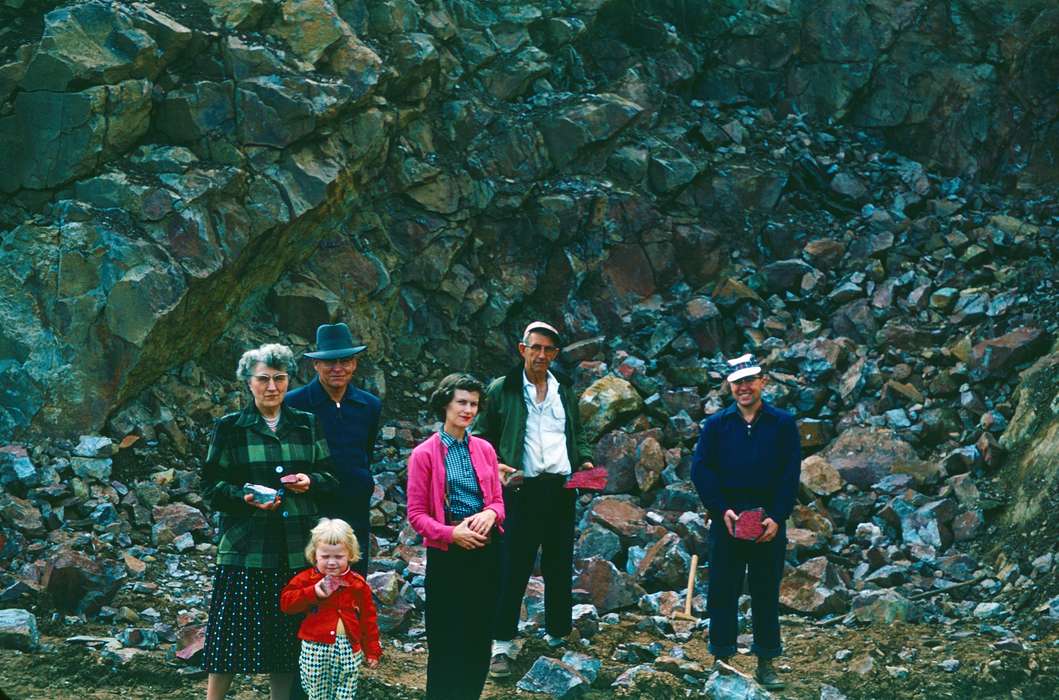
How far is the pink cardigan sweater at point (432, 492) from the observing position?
15.9 feet

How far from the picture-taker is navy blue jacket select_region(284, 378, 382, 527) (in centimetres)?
601

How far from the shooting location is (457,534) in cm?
480

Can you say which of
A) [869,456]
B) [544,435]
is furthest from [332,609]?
[869,456]

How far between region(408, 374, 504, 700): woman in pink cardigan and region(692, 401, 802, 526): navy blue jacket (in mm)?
1628

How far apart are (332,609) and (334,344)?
1.88 meters

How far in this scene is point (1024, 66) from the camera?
1376 cm

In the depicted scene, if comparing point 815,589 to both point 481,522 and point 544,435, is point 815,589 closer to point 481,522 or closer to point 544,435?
point 544,435

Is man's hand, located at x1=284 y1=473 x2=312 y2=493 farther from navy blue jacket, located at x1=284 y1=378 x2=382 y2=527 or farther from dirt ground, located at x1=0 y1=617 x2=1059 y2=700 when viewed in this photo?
dirt ground, located at x1=0 y1=617 x2=1059 y2=700

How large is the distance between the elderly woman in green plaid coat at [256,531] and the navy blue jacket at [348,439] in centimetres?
105

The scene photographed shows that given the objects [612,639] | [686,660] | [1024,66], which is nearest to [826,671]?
[686,660]

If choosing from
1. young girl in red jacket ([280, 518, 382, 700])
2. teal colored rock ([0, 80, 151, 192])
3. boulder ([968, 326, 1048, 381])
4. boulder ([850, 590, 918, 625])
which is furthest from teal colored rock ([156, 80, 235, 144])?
boulder ([968, 326, 1048, 381])

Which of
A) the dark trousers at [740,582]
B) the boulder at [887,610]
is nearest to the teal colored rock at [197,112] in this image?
the dark trousers at [740,582]

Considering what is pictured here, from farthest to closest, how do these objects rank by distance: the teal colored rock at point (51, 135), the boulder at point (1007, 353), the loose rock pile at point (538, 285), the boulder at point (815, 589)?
1. the boulder at point (1007, 353)
2. the teal colored rock at point (51, 135)
3. the loose rock pile at point (538, 285)
4. the boulder at point (815, 589)

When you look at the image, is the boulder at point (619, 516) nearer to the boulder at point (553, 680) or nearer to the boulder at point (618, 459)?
the boulder at point (618, 459)
